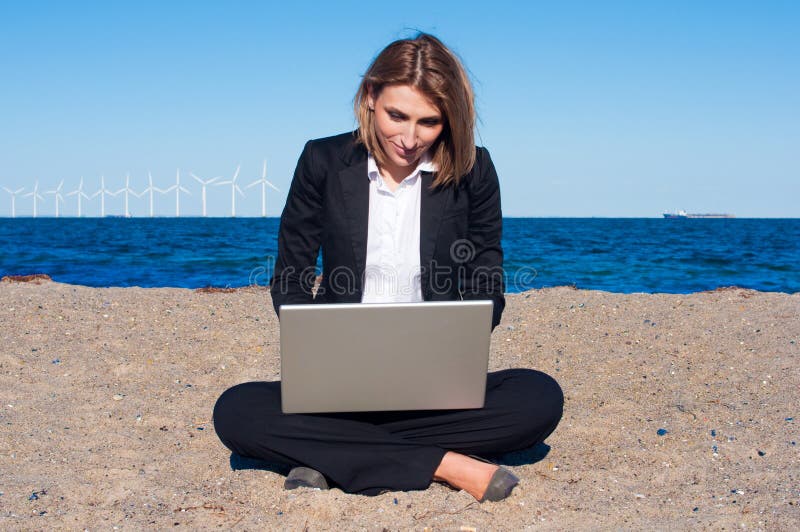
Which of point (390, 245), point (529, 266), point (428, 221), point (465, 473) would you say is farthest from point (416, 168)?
point (529, 266)

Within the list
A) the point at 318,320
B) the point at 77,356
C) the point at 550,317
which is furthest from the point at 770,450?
the point at 77,356

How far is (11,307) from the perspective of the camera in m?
5.59

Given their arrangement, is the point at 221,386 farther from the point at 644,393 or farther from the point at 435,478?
the point at 644,393

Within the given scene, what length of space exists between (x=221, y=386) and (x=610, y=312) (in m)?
3.25

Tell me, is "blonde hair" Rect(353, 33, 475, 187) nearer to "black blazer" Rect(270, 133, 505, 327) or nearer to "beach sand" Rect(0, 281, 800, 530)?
"black blazer" Rect(270, 133, 505, 327)

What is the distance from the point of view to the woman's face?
2555mm

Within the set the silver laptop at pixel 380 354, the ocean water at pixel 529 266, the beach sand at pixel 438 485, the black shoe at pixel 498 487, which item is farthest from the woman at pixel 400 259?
the ocean water at pixel 529 266

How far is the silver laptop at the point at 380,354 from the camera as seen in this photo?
2.18 meters

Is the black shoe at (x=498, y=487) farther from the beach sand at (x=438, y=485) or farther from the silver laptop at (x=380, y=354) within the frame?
the silver laptop at (x=380, y=354)

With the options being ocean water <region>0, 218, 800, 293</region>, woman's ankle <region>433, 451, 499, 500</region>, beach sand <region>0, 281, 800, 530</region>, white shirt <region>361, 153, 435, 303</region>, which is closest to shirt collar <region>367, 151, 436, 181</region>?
white shirt <region>361, 153, 435, 303</region>

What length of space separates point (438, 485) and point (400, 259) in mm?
912

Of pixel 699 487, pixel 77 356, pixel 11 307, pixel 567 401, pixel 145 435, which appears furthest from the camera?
pixel 11 307

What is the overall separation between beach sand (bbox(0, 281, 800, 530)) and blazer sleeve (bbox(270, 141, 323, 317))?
83cm

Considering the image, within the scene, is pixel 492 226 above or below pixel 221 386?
above
